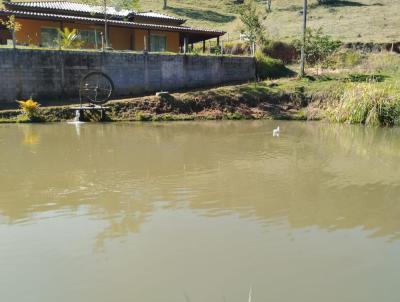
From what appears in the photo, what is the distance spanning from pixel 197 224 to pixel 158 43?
80.4 feet

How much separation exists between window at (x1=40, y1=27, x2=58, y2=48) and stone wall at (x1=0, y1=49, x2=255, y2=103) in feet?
15.5

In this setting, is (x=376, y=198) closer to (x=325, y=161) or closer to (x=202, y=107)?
(x=325, y=161)

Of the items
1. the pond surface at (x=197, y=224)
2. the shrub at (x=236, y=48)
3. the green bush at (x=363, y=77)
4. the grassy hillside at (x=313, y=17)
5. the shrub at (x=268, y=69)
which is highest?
the grassy hillside at (x=313, y=17)

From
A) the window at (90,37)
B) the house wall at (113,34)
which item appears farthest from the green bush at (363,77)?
the window at (90,37)

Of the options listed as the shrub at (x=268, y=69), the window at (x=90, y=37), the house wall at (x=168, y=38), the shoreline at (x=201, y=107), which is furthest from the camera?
the house wall at (x=168, y=38)

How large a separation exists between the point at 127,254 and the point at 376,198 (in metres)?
5.23

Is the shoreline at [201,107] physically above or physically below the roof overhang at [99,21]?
below

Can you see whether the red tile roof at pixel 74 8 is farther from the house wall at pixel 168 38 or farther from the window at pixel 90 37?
the house wall at pixel 168 38

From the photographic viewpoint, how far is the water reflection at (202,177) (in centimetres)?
771

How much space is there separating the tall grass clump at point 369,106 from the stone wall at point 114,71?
6.98 m

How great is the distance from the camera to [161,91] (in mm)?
24344

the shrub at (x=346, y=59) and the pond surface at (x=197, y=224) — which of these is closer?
the pond surface at (x=197, y=224)

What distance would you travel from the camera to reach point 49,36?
2647 cm

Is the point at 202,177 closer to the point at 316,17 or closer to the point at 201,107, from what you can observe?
the point at 201,107
